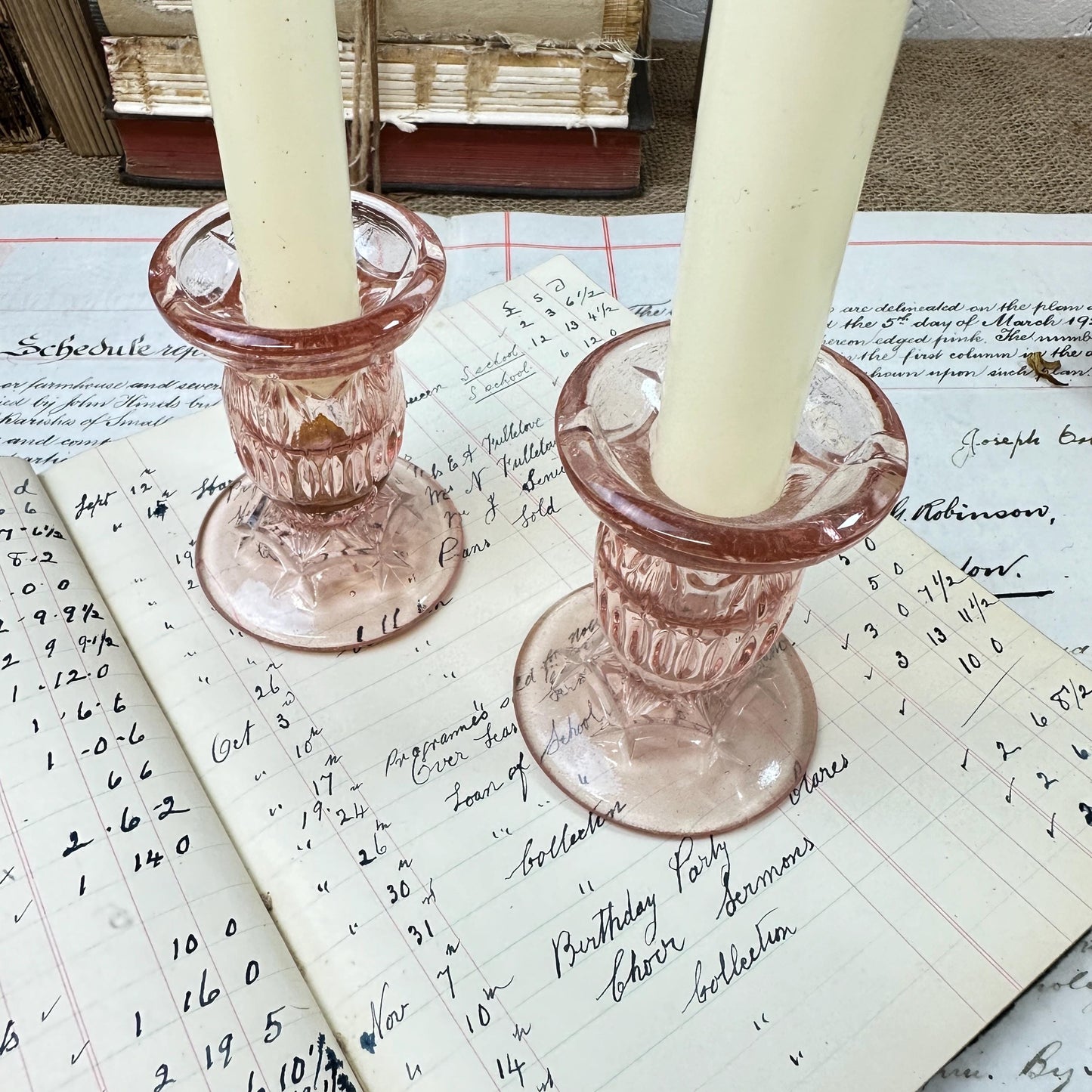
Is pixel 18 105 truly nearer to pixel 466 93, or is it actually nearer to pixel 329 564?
pixel 466 93

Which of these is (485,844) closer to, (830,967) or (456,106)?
(830,967)

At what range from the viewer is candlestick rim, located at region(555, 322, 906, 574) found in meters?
0.23

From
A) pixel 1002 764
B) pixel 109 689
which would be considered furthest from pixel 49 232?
pixel 1002 764

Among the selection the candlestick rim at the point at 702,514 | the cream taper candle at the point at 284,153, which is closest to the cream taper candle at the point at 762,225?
the candlestick rim at the point at 702,514

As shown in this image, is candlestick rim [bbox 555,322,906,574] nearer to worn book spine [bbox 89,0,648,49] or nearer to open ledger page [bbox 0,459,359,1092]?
open ledger page [bbox 0,459,359,1092]

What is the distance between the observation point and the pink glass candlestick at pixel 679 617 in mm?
237

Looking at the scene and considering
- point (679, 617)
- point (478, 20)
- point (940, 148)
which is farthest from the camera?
point (940, 148)

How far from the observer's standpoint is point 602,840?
12.4 inches

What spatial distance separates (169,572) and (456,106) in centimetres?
32

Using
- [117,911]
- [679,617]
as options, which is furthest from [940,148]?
[117,911]

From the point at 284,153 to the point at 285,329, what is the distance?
0.17 feet

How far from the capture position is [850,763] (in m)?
0.33

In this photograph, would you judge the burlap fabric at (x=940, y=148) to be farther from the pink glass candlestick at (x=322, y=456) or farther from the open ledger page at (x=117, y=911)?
the open ledger page at (x=117, y=911)

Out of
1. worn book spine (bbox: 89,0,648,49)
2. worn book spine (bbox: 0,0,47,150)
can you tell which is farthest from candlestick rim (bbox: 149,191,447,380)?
worn book spine (bbox: 0,0,47,150)
